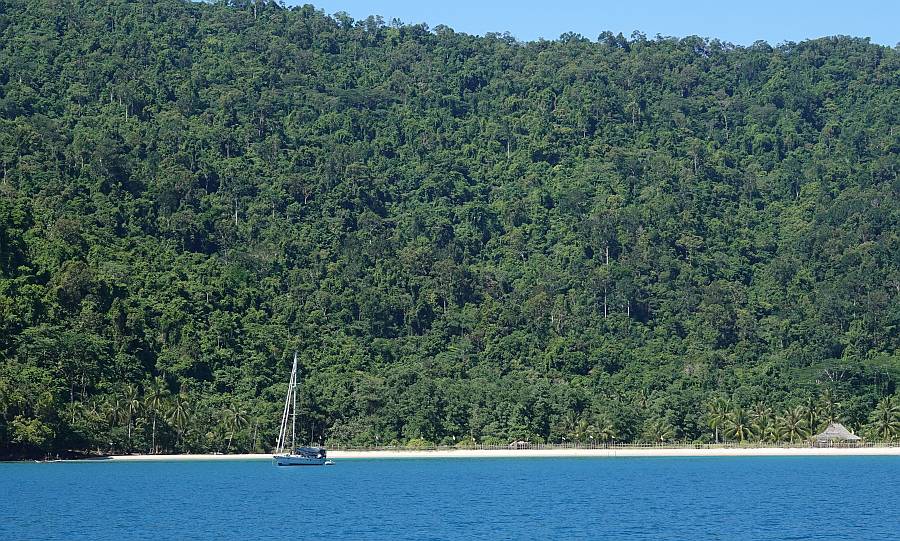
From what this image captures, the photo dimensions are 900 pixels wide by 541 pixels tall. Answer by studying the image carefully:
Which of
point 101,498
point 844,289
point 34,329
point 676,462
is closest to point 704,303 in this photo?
point 844,289

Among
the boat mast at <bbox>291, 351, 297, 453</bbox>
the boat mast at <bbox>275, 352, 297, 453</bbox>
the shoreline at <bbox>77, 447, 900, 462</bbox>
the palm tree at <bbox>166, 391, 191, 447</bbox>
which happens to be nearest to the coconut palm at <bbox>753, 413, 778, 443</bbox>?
the shoreline at <bbox>77, 447, 900, 462</bbox>

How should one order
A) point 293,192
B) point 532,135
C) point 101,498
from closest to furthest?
1. point 101,498
2. point 293,192
3. point 532,135

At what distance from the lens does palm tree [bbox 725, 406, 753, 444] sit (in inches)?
4899

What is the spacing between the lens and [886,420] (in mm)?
124062

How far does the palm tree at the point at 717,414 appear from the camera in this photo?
124650mm

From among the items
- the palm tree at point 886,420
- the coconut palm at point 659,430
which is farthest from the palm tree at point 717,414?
the palm tree at point 886,420

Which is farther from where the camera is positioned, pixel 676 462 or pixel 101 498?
pixel 676 462

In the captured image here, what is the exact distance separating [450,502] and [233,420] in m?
47.0

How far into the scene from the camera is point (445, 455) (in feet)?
388

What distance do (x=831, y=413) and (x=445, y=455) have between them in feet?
111

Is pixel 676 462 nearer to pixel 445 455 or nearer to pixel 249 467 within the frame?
pixel 445 455

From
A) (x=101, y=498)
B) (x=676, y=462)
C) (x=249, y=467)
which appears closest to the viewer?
(x=101, y=498)

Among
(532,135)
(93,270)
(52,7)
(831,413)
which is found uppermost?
(52,7)

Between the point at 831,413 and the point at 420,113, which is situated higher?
the point at 420,113
